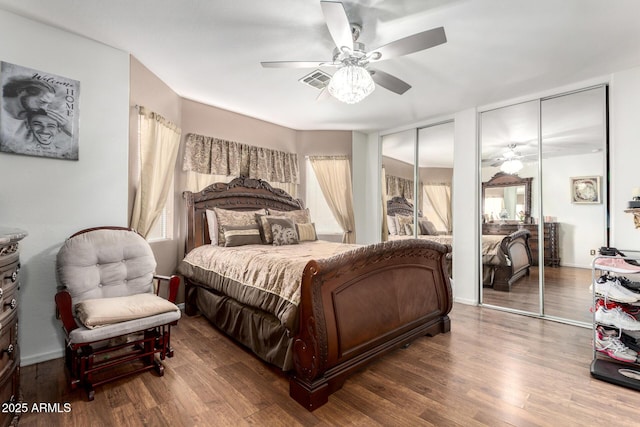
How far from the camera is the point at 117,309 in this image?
1.99m

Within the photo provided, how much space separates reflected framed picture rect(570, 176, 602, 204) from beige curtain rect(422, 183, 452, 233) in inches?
54.5

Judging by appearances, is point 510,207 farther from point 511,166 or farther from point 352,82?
point 352,82

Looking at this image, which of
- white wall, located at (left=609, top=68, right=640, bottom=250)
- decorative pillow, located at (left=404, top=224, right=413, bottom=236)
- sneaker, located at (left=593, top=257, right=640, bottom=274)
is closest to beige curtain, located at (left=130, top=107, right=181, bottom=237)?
decorative pillow, located at (left=404, top=224, right=413, bottom=236)

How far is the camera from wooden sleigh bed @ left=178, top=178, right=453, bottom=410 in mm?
1816

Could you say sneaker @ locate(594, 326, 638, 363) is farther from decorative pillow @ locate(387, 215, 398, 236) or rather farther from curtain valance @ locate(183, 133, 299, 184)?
curtain valance @ locate(183, 133, 299, 184)

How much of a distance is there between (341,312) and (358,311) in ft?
0.58

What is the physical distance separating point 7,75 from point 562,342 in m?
5.13

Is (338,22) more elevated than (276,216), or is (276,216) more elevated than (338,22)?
(338,22)

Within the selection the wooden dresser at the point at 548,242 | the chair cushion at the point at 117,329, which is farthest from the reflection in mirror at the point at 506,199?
the chair cushion at the point at 117,329

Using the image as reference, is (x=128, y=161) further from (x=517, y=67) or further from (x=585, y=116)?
(x=585, y=116)

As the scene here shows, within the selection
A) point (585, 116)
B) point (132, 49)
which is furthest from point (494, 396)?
point (132, 49)

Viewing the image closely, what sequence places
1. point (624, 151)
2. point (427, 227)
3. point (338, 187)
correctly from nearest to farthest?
point (624, 151), point (427, 227), point (338, 187)

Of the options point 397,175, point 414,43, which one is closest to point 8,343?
point 414,43

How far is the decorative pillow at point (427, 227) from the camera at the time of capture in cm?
446
